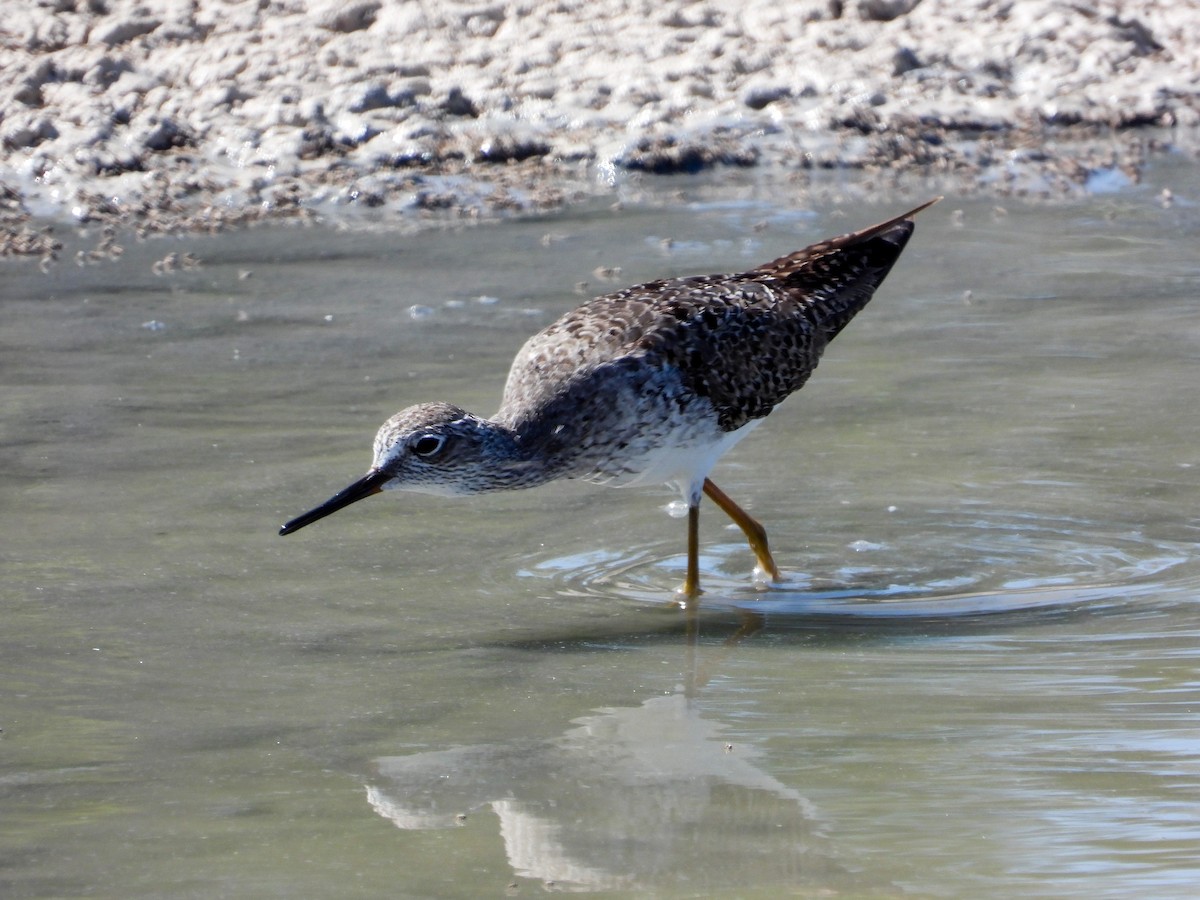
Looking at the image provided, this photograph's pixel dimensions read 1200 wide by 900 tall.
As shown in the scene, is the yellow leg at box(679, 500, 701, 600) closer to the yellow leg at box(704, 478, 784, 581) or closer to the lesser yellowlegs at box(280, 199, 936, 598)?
the lesser yellowlegs at box(280, 199, 936, 598)

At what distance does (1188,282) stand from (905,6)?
4702 millimetres

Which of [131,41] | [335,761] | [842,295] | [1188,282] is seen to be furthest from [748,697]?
[131,41]

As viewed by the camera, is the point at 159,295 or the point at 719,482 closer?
the point at 719,482

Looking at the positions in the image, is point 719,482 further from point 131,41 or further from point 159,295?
point 131,41

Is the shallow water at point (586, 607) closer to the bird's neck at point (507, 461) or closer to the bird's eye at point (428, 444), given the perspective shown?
the bird's neck at point (507, 461)

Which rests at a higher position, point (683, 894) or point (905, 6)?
point (905, 6)

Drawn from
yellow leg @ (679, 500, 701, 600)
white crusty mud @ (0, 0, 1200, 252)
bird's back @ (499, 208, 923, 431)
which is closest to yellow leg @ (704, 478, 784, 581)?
yellow leg @ (679, 500, 701, 600)

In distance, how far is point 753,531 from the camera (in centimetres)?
674

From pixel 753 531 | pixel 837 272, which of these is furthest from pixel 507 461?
pixel 837 272

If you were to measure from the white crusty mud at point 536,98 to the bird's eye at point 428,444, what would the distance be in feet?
18.6

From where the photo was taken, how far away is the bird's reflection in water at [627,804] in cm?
386

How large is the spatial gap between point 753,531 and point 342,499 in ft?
5.35

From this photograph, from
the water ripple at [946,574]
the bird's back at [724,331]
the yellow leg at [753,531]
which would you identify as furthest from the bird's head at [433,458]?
the yellow leg at [753,531]

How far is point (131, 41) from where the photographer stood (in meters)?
13.1
